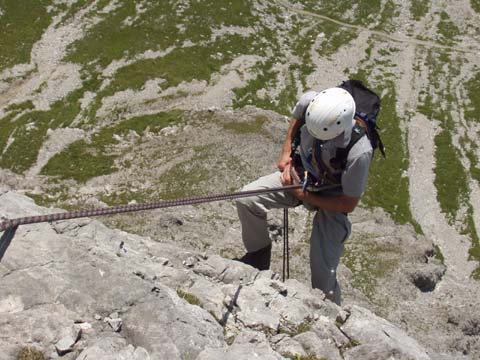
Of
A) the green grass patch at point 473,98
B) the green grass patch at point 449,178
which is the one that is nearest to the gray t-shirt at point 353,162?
the green grass patch at point 449,178

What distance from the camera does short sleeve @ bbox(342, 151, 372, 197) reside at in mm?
11891

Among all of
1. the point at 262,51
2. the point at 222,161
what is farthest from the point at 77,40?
the point at 222,161

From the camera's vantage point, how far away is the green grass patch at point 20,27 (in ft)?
169

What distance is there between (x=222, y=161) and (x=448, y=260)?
17.8m

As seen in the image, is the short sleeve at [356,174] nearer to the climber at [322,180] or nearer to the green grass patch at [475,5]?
the climber at [322,180]

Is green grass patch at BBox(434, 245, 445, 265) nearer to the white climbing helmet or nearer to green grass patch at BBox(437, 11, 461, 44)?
the white climbing helmet

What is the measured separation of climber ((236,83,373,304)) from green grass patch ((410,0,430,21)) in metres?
67.0

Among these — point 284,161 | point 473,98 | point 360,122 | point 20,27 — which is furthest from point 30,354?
point 473,98

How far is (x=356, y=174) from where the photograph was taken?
473 inches

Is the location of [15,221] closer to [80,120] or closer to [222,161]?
[222,161]

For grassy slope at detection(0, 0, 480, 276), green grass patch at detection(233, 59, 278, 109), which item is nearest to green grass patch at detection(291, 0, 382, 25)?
grassy slope at detection(0, 0, 480, 276)

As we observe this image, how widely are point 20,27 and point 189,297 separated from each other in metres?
53.4

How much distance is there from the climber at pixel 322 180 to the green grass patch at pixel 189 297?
339 cm

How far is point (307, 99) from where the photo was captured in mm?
13453
